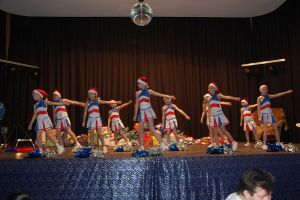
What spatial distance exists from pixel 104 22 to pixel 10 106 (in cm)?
453

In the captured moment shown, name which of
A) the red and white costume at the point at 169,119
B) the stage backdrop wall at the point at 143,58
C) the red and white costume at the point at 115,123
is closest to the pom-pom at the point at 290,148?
the red and white costume at the point at 169,119

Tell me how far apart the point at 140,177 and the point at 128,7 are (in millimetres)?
7401

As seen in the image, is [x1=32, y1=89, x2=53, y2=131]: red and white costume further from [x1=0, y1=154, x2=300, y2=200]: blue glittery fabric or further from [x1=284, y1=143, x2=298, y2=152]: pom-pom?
[x1=284, y1=143, x2=298, y2=152]: pom-pom

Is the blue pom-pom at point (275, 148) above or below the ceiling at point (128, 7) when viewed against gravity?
below

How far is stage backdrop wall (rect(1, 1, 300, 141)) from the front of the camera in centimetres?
1145

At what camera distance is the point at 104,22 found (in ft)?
39.7

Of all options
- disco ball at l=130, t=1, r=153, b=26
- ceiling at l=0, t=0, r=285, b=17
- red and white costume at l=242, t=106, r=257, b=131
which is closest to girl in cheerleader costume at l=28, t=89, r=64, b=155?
disco ball at l=130, t=1, r=153, b=26

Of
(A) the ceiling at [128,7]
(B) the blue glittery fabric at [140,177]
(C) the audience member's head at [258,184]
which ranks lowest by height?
(B) the blue glittery fabric at [140,177]

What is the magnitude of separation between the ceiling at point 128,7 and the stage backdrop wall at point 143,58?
468 mm

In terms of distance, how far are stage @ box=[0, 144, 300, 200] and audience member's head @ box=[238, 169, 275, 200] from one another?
263 cm

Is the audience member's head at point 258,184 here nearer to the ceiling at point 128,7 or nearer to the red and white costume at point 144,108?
the red and white costume at point 144,108

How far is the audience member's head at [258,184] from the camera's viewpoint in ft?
7.66

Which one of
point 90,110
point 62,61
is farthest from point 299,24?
point 62,61

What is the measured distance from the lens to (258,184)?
234cm
